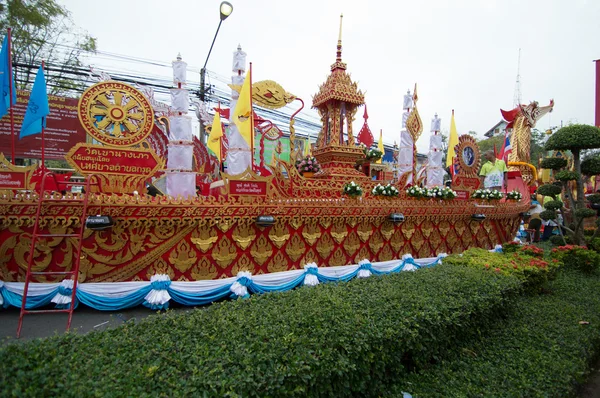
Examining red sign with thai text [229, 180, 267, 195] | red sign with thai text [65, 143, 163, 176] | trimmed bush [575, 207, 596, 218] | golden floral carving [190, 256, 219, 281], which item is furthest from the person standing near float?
red sign with thai text [65, 143, 163, 176]

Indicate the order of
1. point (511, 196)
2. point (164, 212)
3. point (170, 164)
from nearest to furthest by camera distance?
point (164, 212) → point (170, 164) → point (511, 196)

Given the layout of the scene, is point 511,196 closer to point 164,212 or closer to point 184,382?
point 164,212

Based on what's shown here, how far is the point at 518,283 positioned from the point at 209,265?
5.59 meters

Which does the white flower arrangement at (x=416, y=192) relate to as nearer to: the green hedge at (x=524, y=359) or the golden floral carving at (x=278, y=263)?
the green hedge at (x=524, y=359)

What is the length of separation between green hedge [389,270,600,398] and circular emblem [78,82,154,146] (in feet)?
19.2

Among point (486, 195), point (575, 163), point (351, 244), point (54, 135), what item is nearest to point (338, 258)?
point (351, 244)

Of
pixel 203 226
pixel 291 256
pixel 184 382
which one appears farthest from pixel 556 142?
pixel 184 382

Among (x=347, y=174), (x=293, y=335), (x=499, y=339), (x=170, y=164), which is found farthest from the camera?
(x=347, y=174)

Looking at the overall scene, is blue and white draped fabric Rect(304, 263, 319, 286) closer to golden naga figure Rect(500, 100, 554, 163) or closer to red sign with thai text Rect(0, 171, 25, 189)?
red sign with thai text Rect(0, 171, 25, 189)

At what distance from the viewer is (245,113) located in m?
7.43

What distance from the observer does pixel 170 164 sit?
7031 mm

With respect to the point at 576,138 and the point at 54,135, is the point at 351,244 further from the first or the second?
the point at 54,135

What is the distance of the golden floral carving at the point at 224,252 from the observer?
6.45 metres

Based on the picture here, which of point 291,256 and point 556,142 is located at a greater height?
point 556,142
